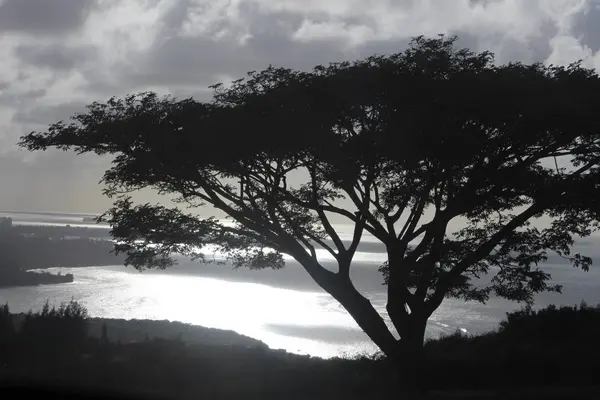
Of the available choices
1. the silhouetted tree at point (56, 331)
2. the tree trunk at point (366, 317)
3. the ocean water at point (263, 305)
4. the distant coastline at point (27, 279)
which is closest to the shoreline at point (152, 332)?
the ocean water at point (263, 305)

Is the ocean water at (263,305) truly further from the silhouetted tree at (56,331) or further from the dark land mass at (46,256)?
the silhouetted tree at (56,331)

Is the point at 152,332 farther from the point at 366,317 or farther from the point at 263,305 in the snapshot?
the point at 263,305

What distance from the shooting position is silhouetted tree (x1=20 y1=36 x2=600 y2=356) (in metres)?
12.8

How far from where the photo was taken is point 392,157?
1245 cm

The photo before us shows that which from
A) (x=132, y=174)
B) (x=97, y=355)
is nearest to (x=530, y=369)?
(x=97, y=355)

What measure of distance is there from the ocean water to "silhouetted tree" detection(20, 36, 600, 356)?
91.3 feet

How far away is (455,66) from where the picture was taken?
1371cm

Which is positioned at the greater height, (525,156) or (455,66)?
(455,66)

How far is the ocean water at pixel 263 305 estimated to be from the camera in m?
61.3

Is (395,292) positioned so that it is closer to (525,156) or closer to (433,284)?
(433,284)

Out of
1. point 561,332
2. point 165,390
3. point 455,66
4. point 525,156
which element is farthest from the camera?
point 561,332

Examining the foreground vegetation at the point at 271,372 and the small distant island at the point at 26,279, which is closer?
the foreground vegetation at the point at 271,372

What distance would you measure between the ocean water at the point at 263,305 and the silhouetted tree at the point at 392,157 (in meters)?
27.8

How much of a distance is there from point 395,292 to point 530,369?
3.65 metres
